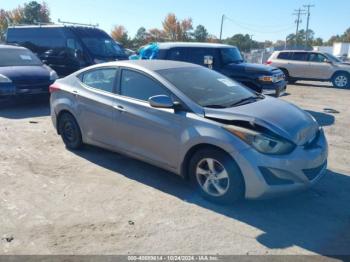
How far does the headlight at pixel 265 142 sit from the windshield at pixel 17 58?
28.0ft

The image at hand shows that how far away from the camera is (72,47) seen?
13.3m

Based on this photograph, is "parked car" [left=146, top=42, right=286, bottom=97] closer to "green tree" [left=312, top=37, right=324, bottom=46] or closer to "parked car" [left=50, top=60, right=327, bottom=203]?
"parked car" [left=50, top=60, right=327, bottom=203]

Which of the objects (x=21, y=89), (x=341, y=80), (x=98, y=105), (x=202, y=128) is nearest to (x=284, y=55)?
(x=341, y=80)

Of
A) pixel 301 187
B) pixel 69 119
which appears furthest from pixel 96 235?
pixel 69 119

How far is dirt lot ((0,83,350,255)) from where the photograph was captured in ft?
11.9

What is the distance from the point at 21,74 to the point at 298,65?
42.2 feet

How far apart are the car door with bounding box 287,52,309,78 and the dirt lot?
500 inches

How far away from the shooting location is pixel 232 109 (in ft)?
14.9

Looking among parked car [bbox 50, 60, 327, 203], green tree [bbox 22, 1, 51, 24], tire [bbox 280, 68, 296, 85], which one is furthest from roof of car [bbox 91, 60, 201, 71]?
green tree [bbox 22, 1, 51, 24]

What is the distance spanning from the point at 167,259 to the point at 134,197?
1.38m

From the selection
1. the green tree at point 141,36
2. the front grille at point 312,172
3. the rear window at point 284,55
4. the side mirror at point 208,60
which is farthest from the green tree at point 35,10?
the front grille at point 312,172

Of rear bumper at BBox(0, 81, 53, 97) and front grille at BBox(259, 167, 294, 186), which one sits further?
rear bumper at BBox(0, 81, 53, 97)

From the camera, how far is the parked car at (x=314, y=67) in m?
17.6

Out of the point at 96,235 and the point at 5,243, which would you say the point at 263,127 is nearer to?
the point at 96,235
